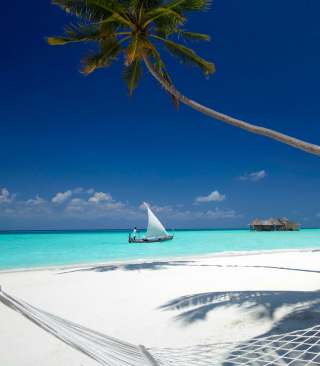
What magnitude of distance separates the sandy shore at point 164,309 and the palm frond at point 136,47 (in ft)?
16.0

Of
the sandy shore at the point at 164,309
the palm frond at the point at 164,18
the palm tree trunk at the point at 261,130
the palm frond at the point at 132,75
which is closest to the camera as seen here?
the palm tree trunk at the point at 261,130

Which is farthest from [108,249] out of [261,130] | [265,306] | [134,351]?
[134,351]

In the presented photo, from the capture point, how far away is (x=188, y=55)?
6.50 m

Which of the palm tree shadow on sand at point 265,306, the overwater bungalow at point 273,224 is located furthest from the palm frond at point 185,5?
the overwater bungalow at point 273,224

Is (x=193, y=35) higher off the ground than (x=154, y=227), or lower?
higher

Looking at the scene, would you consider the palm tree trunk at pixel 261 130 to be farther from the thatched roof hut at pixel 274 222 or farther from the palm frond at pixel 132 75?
the thatched roof hut at pixel 274 222

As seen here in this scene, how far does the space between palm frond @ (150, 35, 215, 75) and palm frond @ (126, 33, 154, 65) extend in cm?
94

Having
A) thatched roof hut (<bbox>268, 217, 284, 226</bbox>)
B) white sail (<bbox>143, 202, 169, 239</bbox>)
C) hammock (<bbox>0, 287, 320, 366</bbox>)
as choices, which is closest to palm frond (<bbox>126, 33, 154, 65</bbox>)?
hammock (<bbox>0, 287, 320, 366</bbox>)

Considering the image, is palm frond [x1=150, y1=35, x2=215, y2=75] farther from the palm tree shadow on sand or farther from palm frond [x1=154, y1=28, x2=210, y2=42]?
the palm tree shadow on sand

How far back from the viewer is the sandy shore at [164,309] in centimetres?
350

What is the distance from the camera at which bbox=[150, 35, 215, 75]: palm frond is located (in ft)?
20.9

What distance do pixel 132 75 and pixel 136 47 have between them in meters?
1.79

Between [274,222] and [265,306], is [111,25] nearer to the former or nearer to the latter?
[265,306]

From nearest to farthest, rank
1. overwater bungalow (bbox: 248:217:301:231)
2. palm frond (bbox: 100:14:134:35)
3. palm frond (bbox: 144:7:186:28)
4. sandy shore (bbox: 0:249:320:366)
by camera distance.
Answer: sandy shore (bbox: 0:249:320:366) → palm frond (bbox: 144:7:186:28) → palm frond (bbox: 100:14:134:35) → overwater bungalow (bbox: 248:217:301:231)
